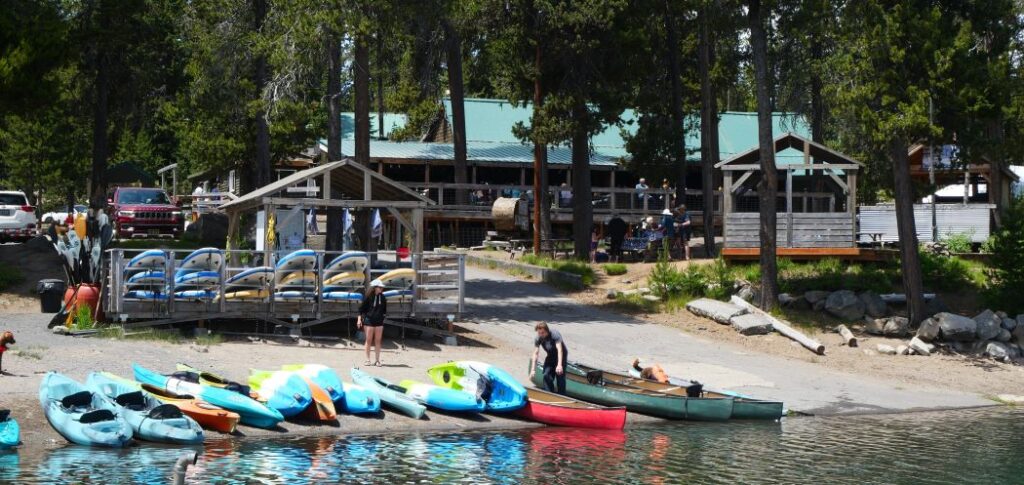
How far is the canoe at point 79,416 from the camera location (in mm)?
18156

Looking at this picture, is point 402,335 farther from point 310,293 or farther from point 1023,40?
point 1023,40

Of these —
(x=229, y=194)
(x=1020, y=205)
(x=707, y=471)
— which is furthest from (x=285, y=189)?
(x=229, y=194)

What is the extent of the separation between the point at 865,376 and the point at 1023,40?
780 inches

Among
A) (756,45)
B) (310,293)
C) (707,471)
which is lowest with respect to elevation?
(707,471)

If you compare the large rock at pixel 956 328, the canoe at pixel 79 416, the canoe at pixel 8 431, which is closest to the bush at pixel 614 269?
the large rock at pixel 956 328

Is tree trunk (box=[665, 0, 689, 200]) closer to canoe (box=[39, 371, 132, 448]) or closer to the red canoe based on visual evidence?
the red canoe

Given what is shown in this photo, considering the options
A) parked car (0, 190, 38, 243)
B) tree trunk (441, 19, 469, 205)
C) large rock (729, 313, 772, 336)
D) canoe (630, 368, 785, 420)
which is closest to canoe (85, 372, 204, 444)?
canoe (630, 368, 785, 420)

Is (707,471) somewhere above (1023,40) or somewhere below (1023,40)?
below

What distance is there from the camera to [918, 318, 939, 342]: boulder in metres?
30.4

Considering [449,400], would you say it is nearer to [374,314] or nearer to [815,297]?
[374,314]

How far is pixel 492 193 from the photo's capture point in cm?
4903

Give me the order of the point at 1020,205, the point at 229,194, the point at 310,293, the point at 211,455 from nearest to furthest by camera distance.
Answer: the point at 211,455 < the point at 310,293 < the point at 1020,205 < the point at 229,194

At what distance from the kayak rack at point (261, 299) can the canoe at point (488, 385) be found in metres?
4.79

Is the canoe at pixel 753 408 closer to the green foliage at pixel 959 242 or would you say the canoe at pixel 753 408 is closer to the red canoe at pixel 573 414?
the red canoe at pixel 573 414
